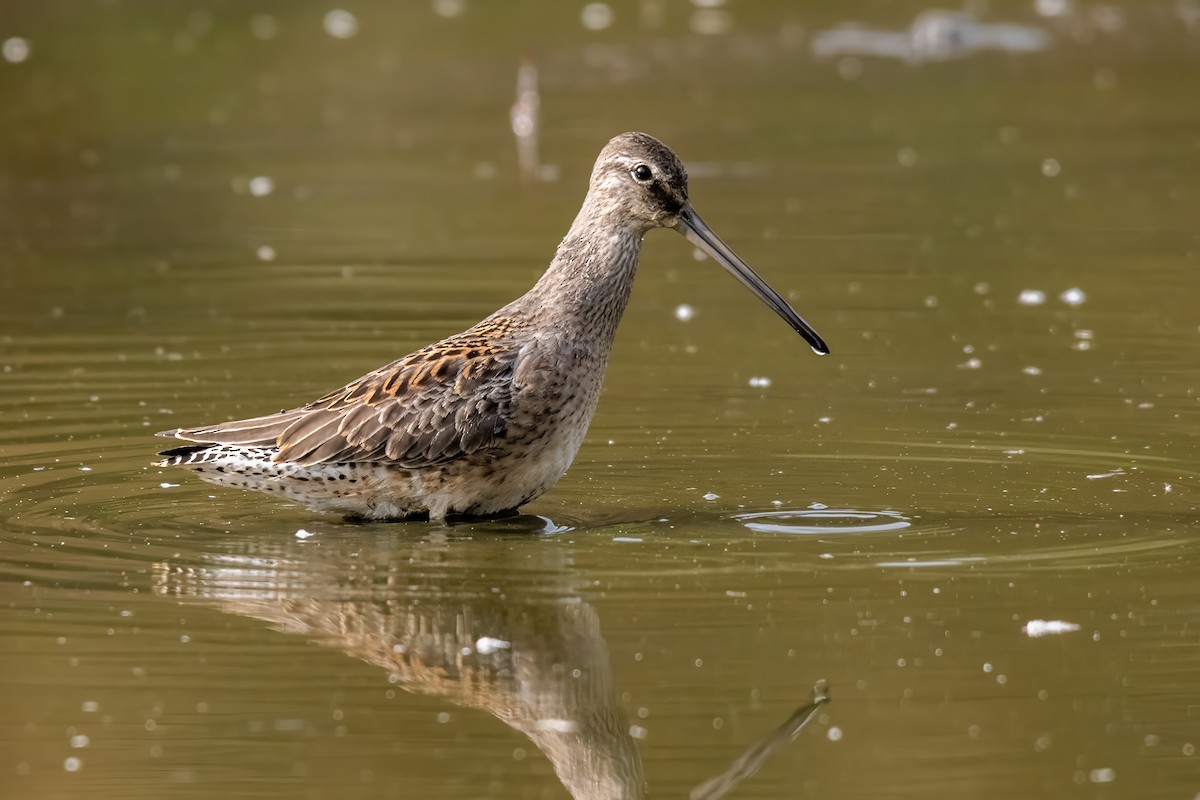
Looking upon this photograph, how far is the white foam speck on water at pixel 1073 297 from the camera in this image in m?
11.7

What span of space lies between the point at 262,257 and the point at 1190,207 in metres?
6.07

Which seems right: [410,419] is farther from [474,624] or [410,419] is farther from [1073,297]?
[1073,297]

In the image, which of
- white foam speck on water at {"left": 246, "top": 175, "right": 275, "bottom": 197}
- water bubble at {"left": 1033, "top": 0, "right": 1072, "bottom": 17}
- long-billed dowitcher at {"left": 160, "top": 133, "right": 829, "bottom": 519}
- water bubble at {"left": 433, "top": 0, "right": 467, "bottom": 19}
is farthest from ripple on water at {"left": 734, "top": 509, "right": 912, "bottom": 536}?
water bubble at {"left": 1033, "top": 0, "right": 1072, "bottom": 17}

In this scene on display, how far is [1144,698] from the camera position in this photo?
20.4ft

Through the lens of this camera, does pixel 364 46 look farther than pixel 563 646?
Yes

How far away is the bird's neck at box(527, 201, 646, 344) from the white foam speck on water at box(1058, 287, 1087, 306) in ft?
13.0

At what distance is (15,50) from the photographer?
19.7 m

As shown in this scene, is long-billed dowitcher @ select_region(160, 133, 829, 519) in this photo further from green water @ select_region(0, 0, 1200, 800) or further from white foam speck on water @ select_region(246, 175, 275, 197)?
white foam speck on water @ select_region(246, 175, 275, 197)

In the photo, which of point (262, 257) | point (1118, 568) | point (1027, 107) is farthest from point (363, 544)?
point (1027, 107)

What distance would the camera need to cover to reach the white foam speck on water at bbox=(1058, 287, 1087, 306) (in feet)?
38.5

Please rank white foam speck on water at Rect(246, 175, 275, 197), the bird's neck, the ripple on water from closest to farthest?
1. the ripple on water
2. the bird's neck
3. white foam speck on water at Rect(246, 175, 275, 197)

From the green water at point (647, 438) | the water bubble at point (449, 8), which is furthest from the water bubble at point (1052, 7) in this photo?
the water bubble at point (449, 8)

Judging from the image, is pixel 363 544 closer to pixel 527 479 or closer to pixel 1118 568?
pixel 527 479

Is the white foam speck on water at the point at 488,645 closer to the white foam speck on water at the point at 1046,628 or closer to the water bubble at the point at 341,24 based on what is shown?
the white foam speck on water at the point at 1046,628
